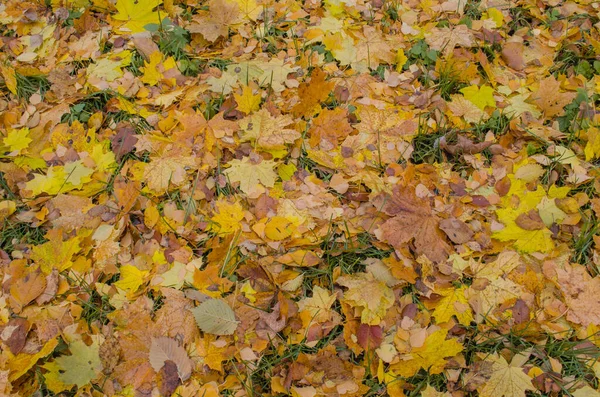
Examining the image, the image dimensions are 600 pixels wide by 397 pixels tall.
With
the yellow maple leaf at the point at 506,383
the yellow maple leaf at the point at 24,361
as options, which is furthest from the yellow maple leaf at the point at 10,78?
the yellow maple leaf at the point at 506,383

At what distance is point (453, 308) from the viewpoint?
191 cm

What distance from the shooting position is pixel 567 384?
1.76 metres

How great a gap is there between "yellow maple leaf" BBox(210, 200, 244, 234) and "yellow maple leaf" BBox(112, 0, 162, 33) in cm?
135

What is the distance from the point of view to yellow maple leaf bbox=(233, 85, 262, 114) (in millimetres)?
2467

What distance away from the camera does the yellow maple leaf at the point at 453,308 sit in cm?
189

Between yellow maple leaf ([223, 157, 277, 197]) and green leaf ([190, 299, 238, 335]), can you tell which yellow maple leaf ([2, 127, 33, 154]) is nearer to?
yellow maple leaf ([223, 157, 277, 197])

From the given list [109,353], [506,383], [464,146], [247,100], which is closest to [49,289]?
[109,353]

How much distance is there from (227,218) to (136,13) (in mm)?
1514

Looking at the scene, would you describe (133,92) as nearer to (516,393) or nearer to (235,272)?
(235,272)

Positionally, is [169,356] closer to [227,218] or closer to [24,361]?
[24,361]

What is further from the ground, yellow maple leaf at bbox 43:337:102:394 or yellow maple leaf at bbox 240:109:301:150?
yellow maple leaf at bbox 240:109:301:150

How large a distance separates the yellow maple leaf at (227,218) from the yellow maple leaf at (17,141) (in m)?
1.06

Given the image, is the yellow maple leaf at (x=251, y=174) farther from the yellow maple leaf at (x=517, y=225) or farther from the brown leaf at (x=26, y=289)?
the yellow maple leaf at (x=517, y=225)

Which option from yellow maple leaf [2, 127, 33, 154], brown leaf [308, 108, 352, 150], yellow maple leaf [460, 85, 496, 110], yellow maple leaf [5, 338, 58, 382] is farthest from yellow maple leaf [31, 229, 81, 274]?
yellow maple leaf [460, 85, 496, 110]
